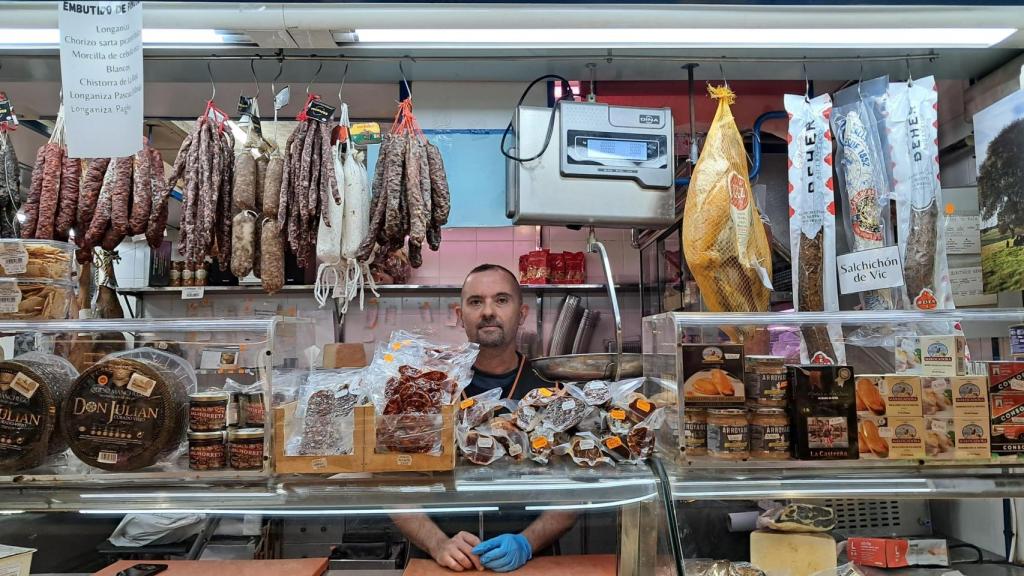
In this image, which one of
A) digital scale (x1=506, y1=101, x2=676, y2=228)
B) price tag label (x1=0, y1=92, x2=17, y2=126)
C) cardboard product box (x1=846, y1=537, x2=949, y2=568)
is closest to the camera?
cardboard product box (x1=846, y1=537, x2=949, y2=568)

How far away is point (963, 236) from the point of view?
259 cm

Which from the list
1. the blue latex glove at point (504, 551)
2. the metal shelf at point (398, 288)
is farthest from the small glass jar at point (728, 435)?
the metal shelf at point (398, 288)

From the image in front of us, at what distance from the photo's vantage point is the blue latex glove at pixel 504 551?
1783mm

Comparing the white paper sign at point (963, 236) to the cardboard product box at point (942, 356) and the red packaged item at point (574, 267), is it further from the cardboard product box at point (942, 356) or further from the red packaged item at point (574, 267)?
the red packaged item at point (574, 267)

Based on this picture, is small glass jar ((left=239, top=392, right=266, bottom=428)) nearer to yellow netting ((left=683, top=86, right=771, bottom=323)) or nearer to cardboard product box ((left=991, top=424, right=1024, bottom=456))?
yellow netting ((left=683, top=86, right=771, bottom=323))

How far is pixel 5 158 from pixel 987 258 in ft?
11.8

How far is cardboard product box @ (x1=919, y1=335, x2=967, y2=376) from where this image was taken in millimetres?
1844

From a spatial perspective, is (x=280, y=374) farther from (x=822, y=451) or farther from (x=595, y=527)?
(x=822, y=451)

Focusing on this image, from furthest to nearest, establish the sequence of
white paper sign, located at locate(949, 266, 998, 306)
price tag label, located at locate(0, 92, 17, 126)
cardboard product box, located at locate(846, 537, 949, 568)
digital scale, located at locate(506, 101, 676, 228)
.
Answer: digital scale, located at locate(506, 101, 676, 228) < white paper sign, located at locate(949, 266, 998, 306) < price tag label, located at locate(0, 92, 17, 126) < cardboard product box, located at locate(846, 537, 949, 568)

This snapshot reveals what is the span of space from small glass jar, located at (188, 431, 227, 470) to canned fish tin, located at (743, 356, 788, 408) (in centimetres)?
140

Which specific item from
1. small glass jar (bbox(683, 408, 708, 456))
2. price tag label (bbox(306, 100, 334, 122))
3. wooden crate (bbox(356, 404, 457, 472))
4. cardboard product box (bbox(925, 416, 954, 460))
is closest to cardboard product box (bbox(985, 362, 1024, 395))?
cardboard product box (bbox(925, 416, 954, 460))

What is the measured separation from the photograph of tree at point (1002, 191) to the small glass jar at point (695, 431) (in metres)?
1.28

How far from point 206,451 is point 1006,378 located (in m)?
2.15

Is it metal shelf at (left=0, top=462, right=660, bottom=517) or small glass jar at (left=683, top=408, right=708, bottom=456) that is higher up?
small glass jar at (left=683, top=408, right=708, bottom=456)
